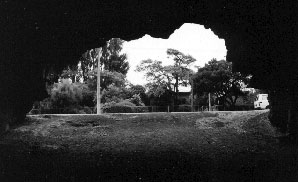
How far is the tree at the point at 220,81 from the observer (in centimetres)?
4397

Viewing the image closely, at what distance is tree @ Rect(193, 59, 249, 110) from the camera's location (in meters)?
44.0

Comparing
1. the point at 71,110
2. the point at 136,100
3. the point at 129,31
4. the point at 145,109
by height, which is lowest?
the point at 71,110

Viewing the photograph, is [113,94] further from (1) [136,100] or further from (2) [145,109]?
(2) [145,109]

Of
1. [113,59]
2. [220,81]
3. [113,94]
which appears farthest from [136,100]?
→ [113,59]

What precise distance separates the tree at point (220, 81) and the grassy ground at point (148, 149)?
25.9 m

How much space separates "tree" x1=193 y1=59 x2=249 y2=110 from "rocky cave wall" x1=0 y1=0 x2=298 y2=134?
2996cm

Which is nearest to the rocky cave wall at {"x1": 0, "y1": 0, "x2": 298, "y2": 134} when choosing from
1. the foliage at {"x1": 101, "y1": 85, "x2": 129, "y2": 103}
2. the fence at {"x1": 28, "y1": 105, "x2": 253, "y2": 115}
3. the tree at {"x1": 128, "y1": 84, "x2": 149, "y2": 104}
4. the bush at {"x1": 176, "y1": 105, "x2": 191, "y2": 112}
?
the fence at {"x1": 28, "y1": 105, "x2": 253, "y2": 115}

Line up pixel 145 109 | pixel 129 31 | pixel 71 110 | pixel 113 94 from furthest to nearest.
Result: pixel 113 94 < pixel 145 109 < pixel 71 110 < pixel 129 31

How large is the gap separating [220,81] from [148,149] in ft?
113

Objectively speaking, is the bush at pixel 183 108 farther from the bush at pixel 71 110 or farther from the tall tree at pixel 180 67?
the bush at pixel 71 110

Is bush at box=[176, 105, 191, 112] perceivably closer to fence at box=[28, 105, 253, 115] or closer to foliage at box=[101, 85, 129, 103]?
fence at box=[28, 105, 253, 115]

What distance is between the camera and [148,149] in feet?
38.3

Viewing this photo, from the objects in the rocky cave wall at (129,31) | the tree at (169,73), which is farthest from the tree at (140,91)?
the rocky cave wall at (129,31)

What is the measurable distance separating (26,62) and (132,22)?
4.58m
